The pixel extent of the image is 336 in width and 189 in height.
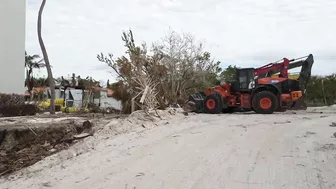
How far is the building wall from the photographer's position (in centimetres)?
3069

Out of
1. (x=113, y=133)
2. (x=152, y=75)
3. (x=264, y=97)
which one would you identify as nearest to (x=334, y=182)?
(x=113, y=133)

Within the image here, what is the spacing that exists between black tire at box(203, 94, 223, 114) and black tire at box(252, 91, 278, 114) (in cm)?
181

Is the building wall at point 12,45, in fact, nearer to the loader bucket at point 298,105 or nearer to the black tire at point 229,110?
the black tire at point 229,110

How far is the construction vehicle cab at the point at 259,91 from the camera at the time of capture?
19.1m

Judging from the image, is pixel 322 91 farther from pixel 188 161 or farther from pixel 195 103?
pixel 188 161

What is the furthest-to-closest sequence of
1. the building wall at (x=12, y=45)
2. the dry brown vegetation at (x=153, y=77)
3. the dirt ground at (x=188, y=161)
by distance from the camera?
1. the building wall at (x=12, y=45)
2. the dry brown vegetation at (x=153, y=77)
3. the dirt ground at (x=188, y=161)

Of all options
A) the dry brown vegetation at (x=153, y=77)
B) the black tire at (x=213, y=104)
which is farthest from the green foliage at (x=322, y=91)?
the black tire at (x=213, y=104)

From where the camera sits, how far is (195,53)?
3334cm

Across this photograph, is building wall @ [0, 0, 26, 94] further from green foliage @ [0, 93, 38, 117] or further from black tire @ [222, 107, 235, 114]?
black tire @ [222, 107, 235, 114]

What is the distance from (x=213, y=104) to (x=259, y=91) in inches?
92.0

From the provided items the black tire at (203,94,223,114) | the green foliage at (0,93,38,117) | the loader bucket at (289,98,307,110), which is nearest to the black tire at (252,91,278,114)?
the loader bucket at (289,98,307,110)

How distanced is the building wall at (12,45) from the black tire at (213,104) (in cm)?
1596

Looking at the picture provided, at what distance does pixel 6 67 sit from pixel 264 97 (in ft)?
66.0

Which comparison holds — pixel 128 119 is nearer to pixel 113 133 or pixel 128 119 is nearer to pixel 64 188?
pixel 113 133
